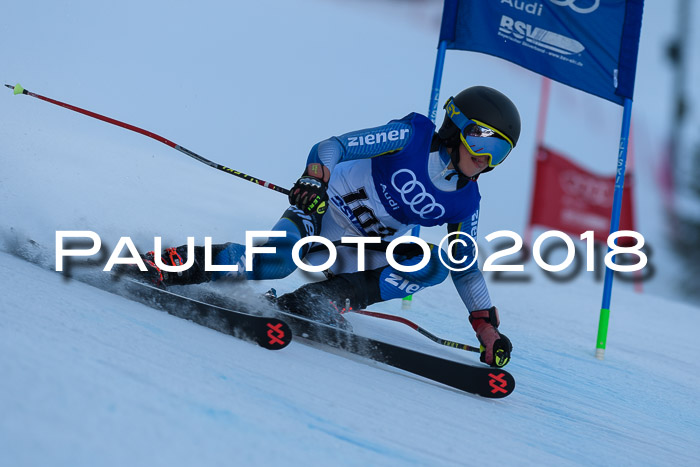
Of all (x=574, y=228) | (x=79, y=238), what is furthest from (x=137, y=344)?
(x=574, y=228)

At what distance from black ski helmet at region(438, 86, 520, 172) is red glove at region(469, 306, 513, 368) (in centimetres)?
62

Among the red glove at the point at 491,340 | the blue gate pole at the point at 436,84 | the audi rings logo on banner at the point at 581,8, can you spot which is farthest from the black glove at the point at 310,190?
the audi rings logo on banner at the point at 581,8

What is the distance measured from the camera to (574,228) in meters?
8.37

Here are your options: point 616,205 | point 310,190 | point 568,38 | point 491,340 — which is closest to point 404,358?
point 491,340

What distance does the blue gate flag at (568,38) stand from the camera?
3963 millimetres

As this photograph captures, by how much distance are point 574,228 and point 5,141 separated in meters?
6.69

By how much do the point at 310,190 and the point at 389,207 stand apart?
0.57m

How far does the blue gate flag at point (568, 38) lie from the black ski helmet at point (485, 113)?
1623 millimetres

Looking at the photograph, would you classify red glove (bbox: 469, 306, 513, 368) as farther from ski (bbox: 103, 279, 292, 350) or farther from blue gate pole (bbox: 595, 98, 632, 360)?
blue gate pole (bbox: 595, 98, 632, 360)

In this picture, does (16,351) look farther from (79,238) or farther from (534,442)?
(79,238)

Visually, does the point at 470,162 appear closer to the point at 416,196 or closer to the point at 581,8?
the point at 416,196

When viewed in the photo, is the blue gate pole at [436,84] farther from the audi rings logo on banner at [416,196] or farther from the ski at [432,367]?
the ski at [432,367]

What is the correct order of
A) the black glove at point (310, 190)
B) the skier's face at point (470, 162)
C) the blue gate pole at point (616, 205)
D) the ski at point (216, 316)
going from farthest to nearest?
the blue gate pole at point (616, 205) < the skier's face at point (470, 162) < the black glove at point (310, 190) < the ski at point (216, 316)

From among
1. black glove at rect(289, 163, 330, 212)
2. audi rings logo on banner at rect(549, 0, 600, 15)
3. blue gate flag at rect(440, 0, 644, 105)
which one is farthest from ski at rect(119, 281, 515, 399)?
audi rings logo on banner at rect(549, 0, 600, 15)
